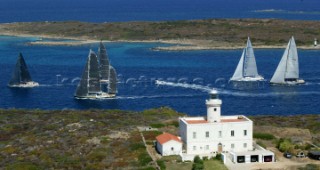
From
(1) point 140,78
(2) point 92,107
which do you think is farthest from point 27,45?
(2) point 92,107

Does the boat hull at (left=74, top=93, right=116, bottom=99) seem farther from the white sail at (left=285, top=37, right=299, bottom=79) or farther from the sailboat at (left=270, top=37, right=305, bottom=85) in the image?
the white sail at (left=285, top=37, right=299, bottom=79)

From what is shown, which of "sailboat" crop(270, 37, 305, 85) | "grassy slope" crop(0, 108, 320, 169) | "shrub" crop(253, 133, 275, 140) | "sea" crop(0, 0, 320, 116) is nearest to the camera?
"grassy slope" crop(0, 108, 320, 169)

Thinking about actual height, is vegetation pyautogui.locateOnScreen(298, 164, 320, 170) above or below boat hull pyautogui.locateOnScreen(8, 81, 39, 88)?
below

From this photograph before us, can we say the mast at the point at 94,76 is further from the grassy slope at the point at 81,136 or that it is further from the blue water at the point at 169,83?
the grassy slope at the point at 81,136

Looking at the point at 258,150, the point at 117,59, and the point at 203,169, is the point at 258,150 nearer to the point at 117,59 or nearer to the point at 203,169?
the point at 203,169

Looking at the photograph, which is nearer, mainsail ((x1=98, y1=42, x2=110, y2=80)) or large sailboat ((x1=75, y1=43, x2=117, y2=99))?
large sailboat ((x1=75, y1=43, x2=117, y2=99))

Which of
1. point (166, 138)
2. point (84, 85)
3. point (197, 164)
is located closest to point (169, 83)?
point (84, 85)

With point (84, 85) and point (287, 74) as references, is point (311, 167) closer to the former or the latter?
point (84, 85)

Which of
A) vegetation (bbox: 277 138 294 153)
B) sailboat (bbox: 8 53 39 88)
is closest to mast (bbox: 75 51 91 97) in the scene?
sailboat (bbox: 8 53 39 88)
